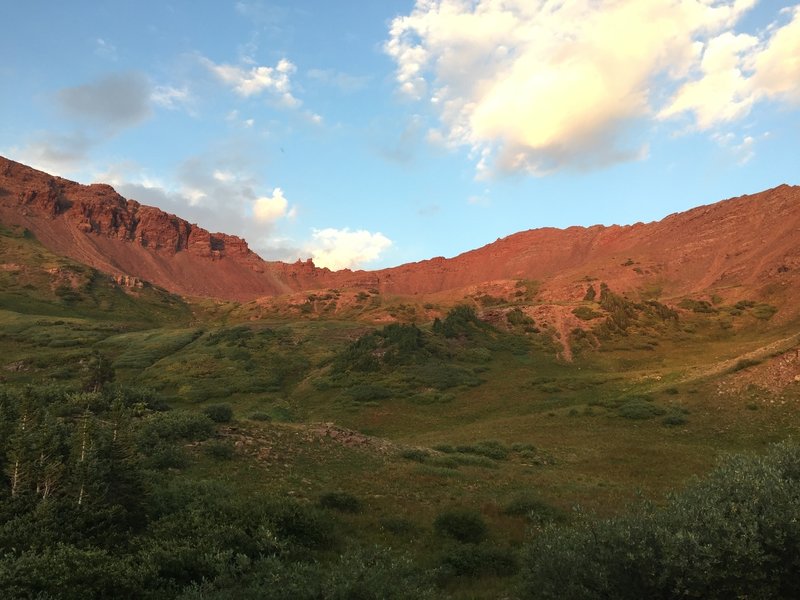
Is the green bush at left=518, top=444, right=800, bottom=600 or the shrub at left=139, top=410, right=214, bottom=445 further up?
the green bush at left=518, top=444, right=800, bottom=600

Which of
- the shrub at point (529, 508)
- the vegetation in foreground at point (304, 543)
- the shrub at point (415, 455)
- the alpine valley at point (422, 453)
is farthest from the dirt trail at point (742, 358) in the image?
the vegetation in foreground at point (304, 543)

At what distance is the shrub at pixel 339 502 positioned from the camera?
15.6 m

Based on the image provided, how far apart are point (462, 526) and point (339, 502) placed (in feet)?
13.7

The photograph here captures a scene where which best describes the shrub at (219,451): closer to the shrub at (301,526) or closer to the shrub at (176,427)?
the shrub at (176,427)

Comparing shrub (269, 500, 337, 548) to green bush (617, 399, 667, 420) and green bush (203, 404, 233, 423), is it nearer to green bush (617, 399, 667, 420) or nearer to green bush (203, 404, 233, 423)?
green bush (203, 404, 233, 423)

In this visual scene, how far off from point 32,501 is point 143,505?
2.25 meters

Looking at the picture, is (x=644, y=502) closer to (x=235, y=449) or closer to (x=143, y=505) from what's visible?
(x=143, y=505)

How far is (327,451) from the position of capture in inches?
883

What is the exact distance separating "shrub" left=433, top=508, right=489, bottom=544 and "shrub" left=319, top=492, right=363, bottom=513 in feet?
9.35

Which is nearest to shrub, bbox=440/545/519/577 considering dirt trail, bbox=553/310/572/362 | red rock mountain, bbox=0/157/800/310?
dirt trail, bbox=553/310/572/362

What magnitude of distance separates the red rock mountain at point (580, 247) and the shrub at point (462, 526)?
3220 inches

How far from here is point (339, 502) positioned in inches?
620

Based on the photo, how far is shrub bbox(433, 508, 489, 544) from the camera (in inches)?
546

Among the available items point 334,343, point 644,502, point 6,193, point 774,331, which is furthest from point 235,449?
point 6,193
